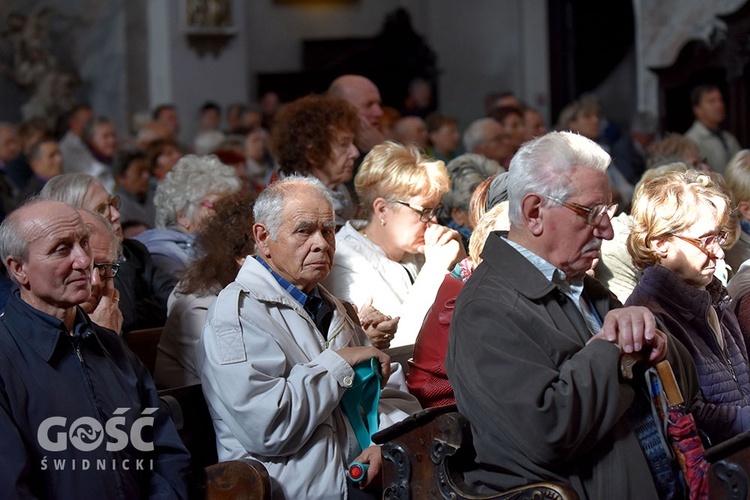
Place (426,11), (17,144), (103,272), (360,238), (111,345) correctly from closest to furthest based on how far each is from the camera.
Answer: (111,345) → (103,272) → (360,238) → (17,144) → (426,11)

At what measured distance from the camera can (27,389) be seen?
9.60 feet

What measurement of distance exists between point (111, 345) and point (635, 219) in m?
1.70

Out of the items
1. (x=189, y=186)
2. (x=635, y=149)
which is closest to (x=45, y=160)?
(x=189, y=186)

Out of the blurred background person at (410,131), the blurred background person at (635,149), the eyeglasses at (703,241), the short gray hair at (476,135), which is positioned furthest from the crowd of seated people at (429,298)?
the blurred background person at (635,149)

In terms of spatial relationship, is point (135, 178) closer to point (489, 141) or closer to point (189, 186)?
point (489, 141)

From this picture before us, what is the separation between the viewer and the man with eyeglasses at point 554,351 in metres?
2.68

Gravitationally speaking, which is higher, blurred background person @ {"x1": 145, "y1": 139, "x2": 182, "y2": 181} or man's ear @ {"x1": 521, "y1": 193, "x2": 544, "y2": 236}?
man's ear @ {"x1": 521, "y1": 193, "x2": 544, "y2": 236}

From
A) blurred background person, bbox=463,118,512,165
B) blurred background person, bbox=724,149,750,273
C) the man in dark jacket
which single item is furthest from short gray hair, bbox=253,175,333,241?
blurred background person, bbox=463,118,512,165

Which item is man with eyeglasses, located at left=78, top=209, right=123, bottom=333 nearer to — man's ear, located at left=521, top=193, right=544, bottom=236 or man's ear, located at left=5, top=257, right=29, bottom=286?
man's ear, located at left=5, top=257, right=29, bottom=286

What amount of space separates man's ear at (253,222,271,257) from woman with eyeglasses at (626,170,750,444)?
46.0 inches

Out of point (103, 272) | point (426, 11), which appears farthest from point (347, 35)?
point (103, 272)

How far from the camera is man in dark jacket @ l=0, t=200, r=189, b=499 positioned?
9.54 ft

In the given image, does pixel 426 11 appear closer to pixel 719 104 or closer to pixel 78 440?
pixel 719 104

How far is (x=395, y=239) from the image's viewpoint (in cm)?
471
